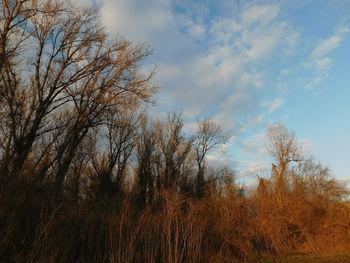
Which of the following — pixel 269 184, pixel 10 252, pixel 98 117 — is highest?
pixel 98 117

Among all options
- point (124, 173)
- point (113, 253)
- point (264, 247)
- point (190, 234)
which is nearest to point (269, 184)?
point (264, 247)

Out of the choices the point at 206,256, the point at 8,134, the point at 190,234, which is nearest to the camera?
the point at 190,234

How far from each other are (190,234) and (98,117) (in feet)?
48.7

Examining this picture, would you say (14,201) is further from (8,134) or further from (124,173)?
(124,173)

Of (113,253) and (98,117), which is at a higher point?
(98,117)

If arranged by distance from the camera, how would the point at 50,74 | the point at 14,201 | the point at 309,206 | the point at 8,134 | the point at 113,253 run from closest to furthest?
the point at 14,201
the point at 113,253
the point at 8,134
the point at 50,74
the point at 309,206

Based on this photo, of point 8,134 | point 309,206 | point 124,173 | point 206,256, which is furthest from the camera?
point 124,173

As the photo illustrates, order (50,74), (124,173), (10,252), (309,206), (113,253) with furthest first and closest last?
(124,173) → (309,206) → (50,74) → (113,253) → (10,252)

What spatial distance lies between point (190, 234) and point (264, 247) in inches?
480

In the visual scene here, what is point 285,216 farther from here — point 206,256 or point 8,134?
point 8,134

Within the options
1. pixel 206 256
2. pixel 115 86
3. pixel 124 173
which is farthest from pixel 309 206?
pixel 124 173

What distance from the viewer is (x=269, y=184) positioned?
90.2 feet

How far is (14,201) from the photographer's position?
8.98m

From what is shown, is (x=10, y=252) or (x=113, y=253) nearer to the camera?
(x=10, y=252)
